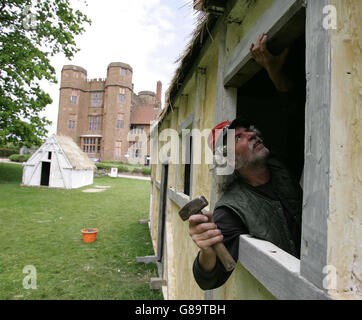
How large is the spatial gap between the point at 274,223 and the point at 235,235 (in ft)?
0.82

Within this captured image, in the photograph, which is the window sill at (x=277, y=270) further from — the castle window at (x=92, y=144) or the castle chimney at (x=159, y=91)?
the castle chimney at (x=159, y=91)

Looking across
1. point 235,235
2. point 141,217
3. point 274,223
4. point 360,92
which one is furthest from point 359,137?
point 141,217

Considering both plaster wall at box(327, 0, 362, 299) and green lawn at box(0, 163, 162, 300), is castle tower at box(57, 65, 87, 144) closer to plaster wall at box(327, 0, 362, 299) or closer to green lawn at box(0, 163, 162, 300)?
green lawn at box(0, 163, 162, 300)

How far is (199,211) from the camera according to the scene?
4.38 feet

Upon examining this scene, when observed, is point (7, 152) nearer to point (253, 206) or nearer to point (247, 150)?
point (247, 150)

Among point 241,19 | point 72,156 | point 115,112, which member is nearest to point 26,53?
point 72,156

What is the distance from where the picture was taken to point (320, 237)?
0.84 m

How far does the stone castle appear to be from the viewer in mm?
48219

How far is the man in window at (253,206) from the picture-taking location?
1.43 metres

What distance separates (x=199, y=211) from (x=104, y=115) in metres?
51.2

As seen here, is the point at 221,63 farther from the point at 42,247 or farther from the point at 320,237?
the point at 42,247

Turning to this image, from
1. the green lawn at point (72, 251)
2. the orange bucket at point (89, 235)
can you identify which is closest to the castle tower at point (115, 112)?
the green lawn at point (72, 251)

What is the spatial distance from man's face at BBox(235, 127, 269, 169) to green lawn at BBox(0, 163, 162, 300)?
477cm
